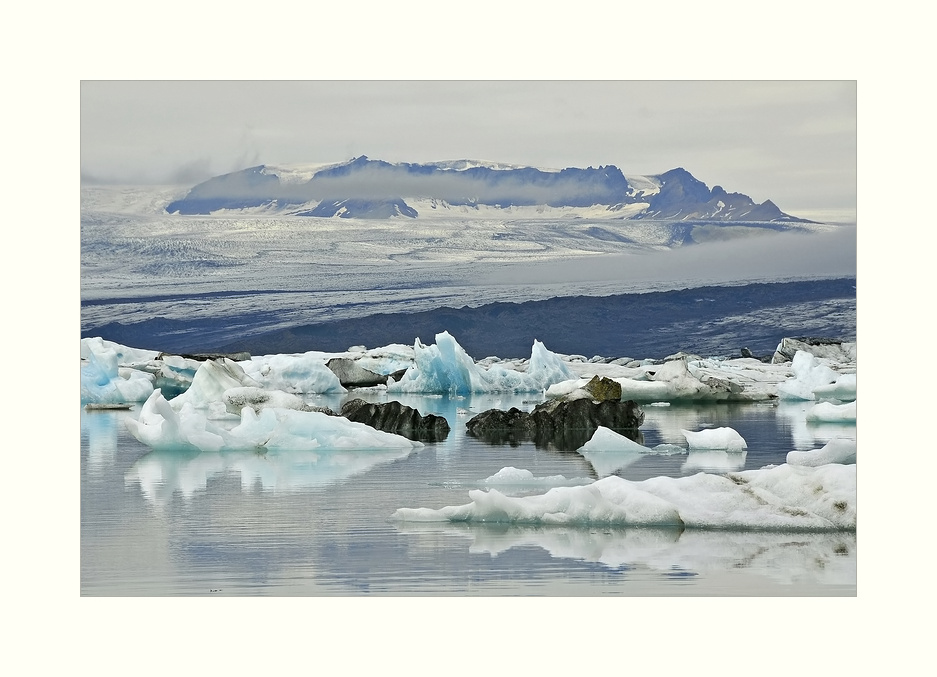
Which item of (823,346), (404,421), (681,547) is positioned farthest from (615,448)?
(823,346)

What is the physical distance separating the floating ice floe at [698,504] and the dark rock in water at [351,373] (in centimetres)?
1563

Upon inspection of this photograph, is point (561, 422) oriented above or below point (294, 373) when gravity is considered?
below

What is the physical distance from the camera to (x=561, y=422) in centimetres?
1235

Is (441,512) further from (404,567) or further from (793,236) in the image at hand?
(793,236)

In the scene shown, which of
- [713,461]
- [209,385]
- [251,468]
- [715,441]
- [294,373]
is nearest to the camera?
[251,468]

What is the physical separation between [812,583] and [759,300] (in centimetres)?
1063

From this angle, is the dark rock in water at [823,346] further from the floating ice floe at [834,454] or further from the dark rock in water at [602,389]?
the floating ice floe at [834,454]

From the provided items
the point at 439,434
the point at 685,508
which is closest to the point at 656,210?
the point at 439,434

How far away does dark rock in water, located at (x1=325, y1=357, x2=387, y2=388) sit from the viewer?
872 inches

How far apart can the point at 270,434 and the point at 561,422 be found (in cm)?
322

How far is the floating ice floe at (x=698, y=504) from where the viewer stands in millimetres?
6316

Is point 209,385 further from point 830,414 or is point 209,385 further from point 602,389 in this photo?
point 830,414

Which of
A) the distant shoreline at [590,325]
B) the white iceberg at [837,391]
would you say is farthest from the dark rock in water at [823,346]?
the white iceberg at [837,391]

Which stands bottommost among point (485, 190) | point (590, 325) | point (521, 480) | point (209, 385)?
point (521, 480)
